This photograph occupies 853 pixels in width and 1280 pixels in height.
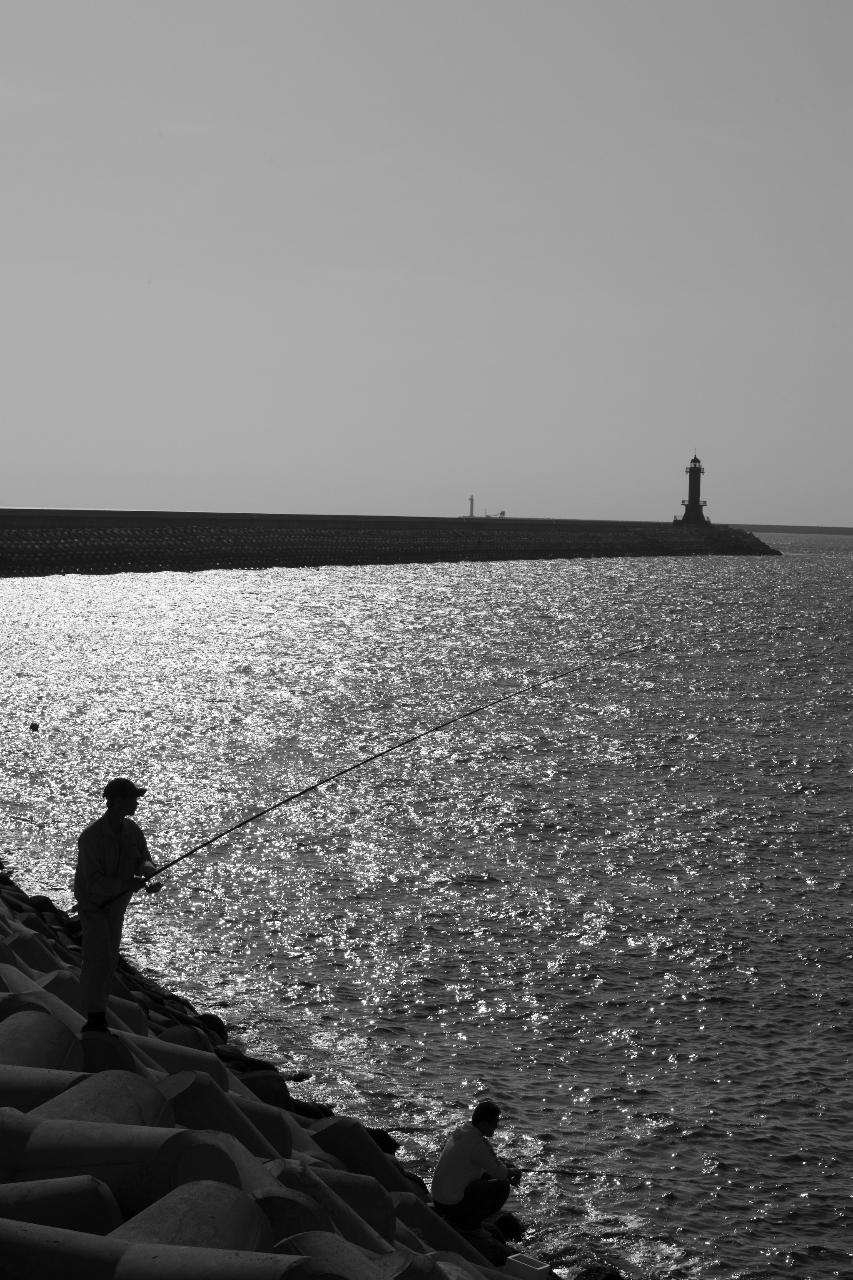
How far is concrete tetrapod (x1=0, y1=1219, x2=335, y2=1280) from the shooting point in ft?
16.5

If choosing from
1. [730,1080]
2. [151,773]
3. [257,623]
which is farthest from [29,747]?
[257,623]

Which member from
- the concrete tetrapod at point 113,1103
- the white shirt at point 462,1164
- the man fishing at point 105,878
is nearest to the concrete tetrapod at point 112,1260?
the concrete tetrapod at point 113,1103

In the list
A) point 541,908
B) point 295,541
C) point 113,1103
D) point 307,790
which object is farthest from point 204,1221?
point 295,541

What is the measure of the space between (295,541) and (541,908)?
349ft

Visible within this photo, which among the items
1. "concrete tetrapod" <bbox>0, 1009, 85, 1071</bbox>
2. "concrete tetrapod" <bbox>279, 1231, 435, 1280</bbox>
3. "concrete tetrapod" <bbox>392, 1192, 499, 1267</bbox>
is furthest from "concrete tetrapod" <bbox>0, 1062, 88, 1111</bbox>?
"concrete tetrapod" <bbox>392, 1192, 499, 1267</bbox>

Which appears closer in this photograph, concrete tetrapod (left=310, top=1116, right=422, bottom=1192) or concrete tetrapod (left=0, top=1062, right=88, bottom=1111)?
concrete tetrapod (left=0, top=1062, right=88, bottom=1111)

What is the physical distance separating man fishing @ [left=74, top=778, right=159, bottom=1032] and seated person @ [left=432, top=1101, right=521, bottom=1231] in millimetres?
2299

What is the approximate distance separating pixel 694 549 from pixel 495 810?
434 feet

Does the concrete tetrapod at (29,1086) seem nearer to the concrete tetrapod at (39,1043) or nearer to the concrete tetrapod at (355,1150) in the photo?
the concrete tetrapod at (39,1043)

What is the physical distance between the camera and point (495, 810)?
84.5 feet

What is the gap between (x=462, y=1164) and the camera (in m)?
8.56

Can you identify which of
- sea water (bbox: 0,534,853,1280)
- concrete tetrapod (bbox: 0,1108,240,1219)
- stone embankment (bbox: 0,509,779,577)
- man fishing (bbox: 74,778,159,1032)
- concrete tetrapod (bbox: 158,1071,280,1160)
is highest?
stone embankment (bbox: 0,509,779,577)

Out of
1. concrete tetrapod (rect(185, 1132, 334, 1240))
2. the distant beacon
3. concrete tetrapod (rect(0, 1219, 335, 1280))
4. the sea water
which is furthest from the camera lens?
the distant beacon

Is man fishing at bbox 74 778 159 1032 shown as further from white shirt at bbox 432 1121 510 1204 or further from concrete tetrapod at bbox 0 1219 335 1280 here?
concrete tetrapod at bbox 0 1219 335 1280
